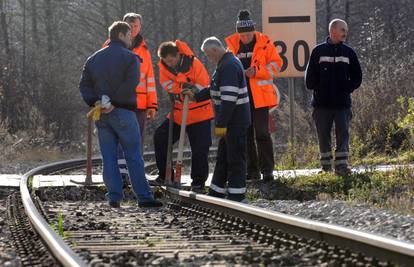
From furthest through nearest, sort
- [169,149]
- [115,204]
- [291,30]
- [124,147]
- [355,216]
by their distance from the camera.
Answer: [291,30] < [169,149] < [124,147] < [115,204] < [355,216]

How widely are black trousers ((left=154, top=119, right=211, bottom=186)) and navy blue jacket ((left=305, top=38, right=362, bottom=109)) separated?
5.68 feet

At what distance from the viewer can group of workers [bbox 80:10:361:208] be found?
1048 centimetres

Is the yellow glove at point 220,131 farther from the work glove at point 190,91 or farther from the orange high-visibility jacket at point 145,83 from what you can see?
the orange high-visibility jacket at point 145,83

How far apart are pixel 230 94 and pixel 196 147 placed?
231cm

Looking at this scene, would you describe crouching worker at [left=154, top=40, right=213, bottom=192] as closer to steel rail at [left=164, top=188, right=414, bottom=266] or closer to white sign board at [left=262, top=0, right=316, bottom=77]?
white sign board at [left=262, top=0, right=316, bottom=77]

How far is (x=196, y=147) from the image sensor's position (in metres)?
12.5

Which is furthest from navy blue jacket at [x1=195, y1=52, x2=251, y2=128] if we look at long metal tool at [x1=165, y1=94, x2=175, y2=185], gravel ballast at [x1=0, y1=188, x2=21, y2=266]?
gravel ballast at [x1=0, y1=188, x2=21, y2=266]

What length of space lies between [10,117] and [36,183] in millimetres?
17545

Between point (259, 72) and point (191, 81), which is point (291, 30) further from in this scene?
point (191, 81)

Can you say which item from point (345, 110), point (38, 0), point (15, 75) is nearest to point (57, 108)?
point (15, 75)

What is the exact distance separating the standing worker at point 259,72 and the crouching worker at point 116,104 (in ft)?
7.27

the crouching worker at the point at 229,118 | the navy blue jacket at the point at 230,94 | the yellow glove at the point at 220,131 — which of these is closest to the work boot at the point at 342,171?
the crouching worker at the point at 229,118

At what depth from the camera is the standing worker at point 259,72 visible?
1240 centimetres

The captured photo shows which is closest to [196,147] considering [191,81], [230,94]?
[191,81]
